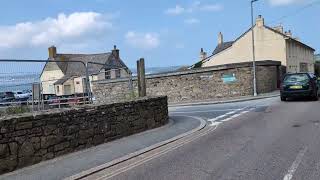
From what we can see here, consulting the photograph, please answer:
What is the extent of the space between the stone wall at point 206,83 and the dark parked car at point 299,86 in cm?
881

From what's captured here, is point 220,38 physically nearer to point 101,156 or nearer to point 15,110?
point 15,110

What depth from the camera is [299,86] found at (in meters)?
28.1

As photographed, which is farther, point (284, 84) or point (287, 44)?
point (287, 44)

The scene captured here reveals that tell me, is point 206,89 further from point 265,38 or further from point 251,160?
point 251,160

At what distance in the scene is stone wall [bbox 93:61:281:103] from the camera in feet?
123

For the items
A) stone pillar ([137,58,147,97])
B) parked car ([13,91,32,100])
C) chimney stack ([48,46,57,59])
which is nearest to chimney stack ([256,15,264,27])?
chimney stack ([48,46,57,59])

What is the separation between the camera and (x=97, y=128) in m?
12.6

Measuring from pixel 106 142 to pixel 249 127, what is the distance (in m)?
5.11

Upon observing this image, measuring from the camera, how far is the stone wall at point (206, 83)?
3762 cm

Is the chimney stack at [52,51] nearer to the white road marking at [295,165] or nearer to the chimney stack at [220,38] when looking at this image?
the chimney stack at [220,38]

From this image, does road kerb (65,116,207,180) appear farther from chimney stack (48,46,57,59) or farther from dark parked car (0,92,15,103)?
chimney stack (48,46,57,59)

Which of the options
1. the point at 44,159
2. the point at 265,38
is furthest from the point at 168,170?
the point at 265,38

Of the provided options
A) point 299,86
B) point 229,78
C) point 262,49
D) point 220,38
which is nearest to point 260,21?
point 262,49

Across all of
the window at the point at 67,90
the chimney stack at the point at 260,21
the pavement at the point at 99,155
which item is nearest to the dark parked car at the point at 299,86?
the pavement at the point at 99,155
